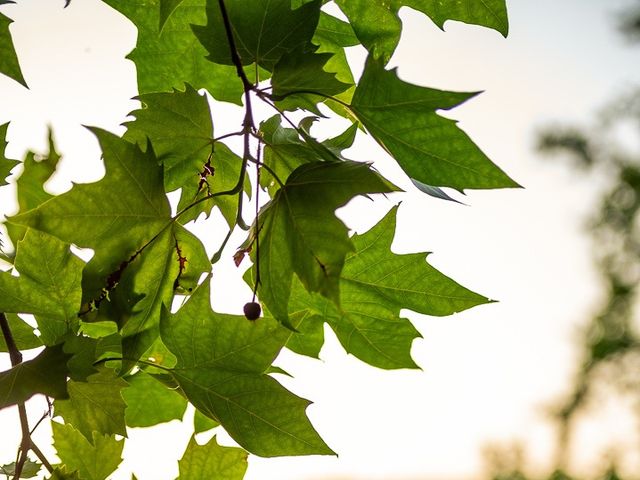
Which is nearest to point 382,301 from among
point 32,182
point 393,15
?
point 393,15

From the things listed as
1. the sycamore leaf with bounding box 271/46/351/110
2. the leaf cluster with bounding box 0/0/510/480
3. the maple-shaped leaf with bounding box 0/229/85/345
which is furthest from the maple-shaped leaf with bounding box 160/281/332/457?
the sycamore leaf with bounding box 271/46/351/110

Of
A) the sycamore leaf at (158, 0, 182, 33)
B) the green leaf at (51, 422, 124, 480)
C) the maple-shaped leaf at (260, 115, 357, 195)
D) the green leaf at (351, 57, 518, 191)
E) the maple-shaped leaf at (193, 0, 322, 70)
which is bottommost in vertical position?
the green leaf at (51, 422, 124, 480)

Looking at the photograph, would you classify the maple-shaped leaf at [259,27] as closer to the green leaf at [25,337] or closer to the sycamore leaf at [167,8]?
the sycamore leaf at [167,8]

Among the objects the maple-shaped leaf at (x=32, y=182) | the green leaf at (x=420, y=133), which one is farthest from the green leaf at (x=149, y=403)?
the green leaf at (x=420, y=133)

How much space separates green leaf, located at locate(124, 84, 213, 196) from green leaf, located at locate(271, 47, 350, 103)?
11 cm

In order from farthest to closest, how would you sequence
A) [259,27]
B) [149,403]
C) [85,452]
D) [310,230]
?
1. [149,403]
2. [85,452]
3. [259,27]
4. [310,230]

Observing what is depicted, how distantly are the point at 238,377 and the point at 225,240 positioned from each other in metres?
0.13

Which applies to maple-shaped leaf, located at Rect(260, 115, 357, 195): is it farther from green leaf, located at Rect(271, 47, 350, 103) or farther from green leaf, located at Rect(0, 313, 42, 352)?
green leaf, located at Rect(0, 313, 42, 352)

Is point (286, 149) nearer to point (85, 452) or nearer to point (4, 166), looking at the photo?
point (4, 166)

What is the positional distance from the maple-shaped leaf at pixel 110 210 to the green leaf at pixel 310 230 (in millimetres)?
111

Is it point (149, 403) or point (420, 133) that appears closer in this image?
point (420, 133)

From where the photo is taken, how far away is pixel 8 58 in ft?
2.30

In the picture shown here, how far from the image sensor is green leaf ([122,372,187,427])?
949mm

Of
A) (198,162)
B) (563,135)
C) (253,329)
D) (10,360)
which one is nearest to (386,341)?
(253,329)
